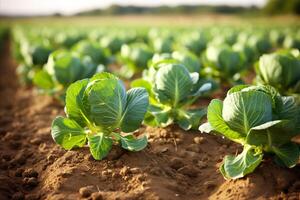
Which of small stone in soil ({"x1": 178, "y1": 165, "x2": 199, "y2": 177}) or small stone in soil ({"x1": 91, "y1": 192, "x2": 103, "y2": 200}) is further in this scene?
small stone in soil ({"x1": 178, "y1": 165, "x2": 199, "y2": 177})

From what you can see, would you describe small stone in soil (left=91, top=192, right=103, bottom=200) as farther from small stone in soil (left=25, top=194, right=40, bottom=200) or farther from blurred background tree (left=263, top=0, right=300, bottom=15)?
blurred background tree (left=263, top=0, right=300, bottom=15)

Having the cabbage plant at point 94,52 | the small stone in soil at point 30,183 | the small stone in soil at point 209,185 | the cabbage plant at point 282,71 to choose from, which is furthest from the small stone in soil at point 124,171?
the cabbage plant at point 94,52

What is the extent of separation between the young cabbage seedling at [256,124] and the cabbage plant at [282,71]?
92.2 inches

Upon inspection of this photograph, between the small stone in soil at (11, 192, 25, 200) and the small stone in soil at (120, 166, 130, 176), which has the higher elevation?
Result: the small stone in soil at (120, 166, 130, 176)

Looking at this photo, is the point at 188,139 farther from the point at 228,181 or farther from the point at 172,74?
the point at 228,181

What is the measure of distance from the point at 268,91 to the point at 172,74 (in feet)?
4.39

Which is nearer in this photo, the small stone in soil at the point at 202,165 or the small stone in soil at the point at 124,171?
the small stone in soil at the point at 124,171

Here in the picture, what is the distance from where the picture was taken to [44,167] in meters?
4.09

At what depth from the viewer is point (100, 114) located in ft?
12.7

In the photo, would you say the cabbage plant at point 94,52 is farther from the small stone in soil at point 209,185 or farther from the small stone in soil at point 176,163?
the small stone in soil at point 209,185

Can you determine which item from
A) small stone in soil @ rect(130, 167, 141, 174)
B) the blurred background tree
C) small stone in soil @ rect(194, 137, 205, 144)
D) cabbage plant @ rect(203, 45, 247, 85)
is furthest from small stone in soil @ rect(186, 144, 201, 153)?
the blurred background tree

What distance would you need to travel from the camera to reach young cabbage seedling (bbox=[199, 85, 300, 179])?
11.2ft

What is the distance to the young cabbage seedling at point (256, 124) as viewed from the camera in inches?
135

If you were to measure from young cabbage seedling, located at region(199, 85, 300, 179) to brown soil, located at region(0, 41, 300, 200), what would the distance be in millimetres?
129
